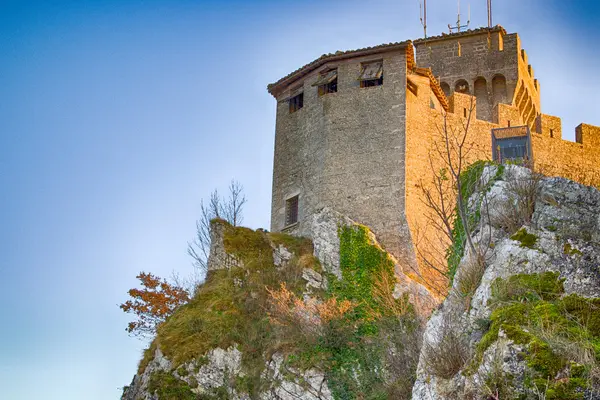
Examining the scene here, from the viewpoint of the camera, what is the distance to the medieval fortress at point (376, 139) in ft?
93.3

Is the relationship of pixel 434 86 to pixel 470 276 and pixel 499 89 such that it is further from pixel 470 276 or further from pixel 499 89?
pixel 470 276

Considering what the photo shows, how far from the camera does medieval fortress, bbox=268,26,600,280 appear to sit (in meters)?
28.4

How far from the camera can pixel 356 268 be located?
26219 mm

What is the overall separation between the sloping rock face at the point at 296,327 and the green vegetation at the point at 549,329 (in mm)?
6827

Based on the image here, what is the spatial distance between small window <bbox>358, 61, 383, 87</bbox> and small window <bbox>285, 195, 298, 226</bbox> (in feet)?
15.9

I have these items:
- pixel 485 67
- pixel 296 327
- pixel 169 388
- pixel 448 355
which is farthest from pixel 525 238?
pixel 485 67

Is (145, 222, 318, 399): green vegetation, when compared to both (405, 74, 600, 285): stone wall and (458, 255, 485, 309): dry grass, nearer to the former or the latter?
(405, 74, 600, 285): stone wall

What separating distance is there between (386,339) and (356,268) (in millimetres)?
3691

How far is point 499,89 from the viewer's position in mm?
36062

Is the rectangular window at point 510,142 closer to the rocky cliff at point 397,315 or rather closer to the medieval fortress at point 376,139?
the medieval fortress at point 376,139

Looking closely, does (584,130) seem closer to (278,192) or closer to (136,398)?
(278,192)

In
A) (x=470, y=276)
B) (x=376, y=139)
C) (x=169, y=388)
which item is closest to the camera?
(x=470, y=276)

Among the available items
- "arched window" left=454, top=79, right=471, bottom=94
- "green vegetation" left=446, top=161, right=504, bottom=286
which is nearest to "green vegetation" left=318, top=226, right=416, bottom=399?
"green vegetation" left=446, top=161, right=504, bottom=286

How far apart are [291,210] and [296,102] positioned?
14.5 ft
